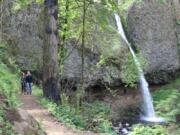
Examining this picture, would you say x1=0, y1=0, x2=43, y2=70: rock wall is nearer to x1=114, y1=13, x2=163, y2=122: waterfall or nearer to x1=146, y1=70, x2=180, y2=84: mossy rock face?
x1=114, y1=13, x2=163, y2=122: waterfall

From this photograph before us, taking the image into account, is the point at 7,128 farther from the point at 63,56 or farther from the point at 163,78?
the point at 163,78

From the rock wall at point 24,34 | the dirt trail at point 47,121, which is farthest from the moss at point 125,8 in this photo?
the dirt trail at point 47,121

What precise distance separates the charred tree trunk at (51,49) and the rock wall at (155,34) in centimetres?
1085

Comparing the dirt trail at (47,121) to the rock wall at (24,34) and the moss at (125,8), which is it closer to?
the rock wall at (24,34)

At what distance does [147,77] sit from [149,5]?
453cm

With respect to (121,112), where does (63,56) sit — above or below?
above

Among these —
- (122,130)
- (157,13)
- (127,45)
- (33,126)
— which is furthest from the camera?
(157,13)

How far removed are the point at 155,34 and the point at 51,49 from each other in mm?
12443

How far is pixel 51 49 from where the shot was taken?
16.6 meters

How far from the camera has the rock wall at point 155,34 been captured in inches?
1074

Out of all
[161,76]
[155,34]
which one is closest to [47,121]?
[161,76]

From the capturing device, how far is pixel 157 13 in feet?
92.2

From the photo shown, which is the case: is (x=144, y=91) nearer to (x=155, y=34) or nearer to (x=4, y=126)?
(x=155, y=34)

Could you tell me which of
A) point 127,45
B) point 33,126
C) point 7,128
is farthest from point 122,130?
point 7,128
